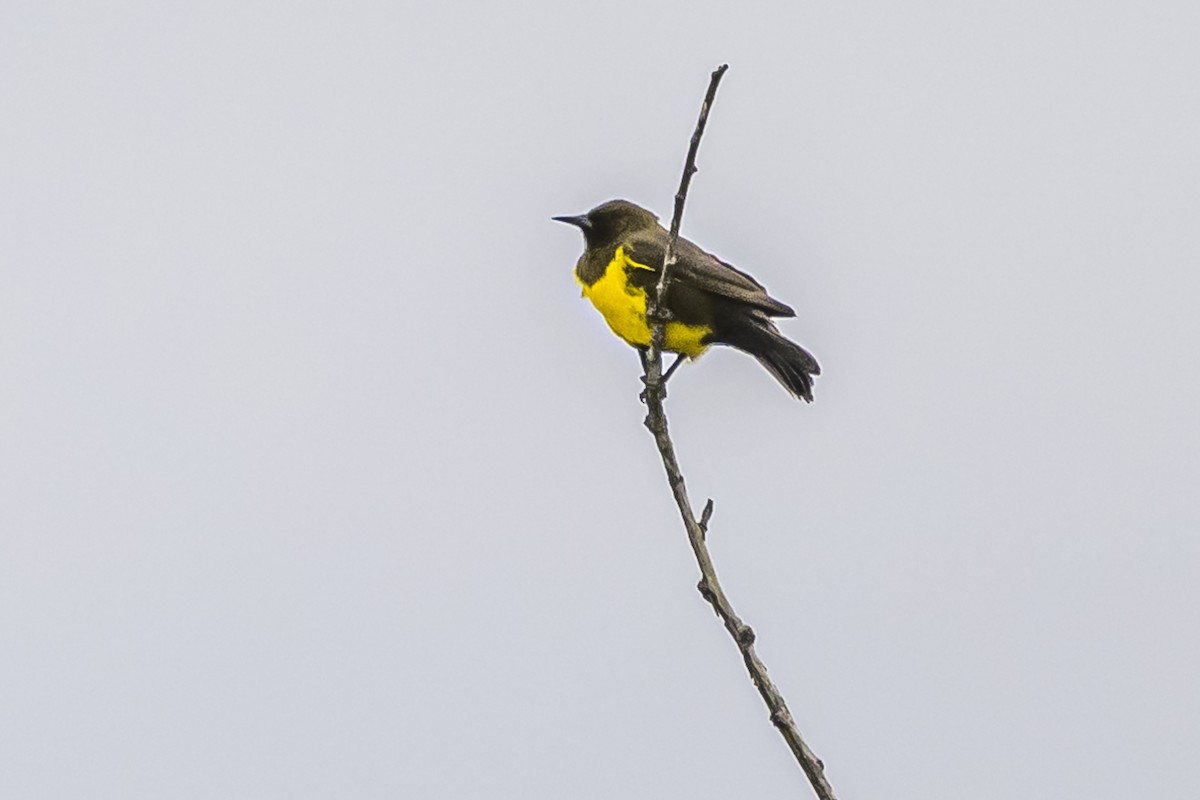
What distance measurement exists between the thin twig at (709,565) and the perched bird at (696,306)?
3051 mm

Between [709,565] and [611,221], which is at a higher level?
[611,221]

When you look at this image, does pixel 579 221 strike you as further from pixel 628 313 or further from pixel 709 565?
pixel 709 565

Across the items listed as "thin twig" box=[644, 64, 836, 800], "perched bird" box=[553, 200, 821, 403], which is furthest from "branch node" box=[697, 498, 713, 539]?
"perched bird" box=[553, 200, 821, 403]

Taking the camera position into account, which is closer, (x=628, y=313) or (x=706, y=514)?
(x=706, y=514)

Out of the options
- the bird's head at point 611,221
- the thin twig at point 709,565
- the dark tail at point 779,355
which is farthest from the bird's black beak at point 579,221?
the thin twig at point 709,565

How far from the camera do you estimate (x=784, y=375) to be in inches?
364

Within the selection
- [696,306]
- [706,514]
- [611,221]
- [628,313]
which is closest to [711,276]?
[696,306]

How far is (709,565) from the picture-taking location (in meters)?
4.72

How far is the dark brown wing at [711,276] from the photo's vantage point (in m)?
9.13

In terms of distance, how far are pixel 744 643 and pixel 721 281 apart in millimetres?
5037

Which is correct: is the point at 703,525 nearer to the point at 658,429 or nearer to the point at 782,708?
the point at 658,429

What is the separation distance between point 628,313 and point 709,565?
484cm

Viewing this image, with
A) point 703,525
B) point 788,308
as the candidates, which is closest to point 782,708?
point 703,525

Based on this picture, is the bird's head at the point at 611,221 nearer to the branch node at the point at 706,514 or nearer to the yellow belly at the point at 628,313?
the yellow belly at the point at 628,313
